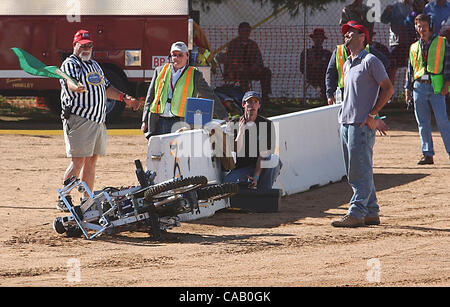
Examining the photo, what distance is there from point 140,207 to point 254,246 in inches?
41.6

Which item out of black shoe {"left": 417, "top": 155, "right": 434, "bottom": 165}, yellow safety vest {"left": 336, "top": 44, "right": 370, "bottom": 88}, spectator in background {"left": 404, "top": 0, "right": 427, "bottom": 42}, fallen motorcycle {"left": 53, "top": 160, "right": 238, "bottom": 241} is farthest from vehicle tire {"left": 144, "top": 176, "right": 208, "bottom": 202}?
spectator in background {"left": 404, "top": 0, "right": 427, "bottom": 42}

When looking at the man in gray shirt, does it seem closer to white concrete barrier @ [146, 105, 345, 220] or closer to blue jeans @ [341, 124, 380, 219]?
blue jeans @ [341, 124, 380, 219]

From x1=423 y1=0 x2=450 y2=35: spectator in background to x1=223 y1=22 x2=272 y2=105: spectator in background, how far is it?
3.51 m

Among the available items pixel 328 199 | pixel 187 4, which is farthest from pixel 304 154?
pixel 187 4

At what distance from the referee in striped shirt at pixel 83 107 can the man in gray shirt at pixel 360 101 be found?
7.77ft

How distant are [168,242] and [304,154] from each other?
3761mm

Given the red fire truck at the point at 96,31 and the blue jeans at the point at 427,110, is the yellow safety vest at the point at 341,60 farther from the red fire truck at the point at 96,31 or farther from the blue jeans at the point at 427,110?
the red fire truck at the point at 96,31

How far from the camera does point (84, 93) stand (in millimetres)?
10008

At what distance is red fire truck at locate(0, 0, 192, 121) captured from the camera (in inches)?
689

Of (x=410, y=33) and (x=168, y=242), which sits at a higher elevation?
(x=410, y=33)

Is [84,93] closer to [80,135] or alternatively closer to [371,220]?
[80,135]

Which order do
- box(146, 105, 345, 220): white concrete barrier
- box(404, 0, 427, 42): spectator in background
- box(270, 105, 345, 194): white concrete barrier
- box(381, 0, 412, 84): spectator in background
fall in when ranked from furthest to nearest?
box(381, 0, 412, 84): spectator in background < box(404, 0, 427, 42): spectator in background < box(270, 105, 345, 194): white concrete barrier < box(146, 105, 345, 220): white concrete barrier

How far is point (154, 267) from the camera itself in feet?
25.0

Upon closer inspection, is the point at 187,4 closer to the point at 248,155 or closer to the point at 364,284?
the point at 248,155
